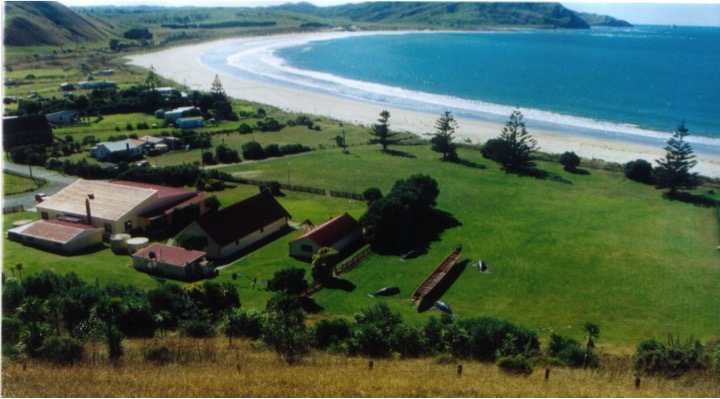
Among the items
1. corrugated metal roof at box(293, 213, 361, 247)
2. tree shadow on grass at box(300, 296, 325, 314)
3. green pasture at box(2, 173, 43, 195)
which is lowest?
green pasture at box(2, 173, 43, 195)

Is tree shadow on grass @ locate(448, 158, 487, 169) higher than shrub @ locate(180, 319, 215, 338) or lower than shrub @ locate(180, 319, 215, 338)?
higher

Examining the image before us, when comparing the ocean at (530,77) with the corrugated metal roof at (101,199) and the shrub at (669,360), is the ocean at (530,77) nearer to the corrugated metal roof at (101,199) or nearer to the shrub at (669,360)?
the shrub at (669,360)

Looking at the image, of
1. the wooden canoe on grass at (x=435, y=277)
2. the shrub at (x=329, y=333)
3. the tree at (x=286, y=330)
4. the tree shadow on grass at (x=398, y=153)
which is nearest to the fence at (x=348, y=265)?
the wooden canoe on grass at (x=435, y=277)

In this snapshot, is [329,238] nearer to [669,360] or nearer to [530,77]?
[669,360]

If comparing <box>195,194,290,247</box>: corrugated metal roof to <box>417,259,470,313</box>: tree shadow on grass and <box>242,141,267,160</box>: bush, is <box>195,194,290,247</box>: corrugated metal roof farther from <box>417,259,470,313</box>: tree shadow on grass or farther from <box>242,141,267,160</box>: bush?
<box>242,141,267,160</box>: bush

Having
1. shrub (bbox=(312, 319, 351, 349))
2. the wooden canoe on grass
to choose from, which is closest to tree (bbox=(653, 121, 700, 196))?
the wooden canoe on grass

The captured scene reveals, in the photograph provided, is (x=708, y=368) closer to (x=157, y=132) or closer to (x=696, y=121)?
(x=157, y=132)

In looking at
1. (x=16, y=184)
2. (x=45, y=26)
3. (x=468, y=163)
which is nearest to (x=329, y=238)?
(x=468, y=163)
